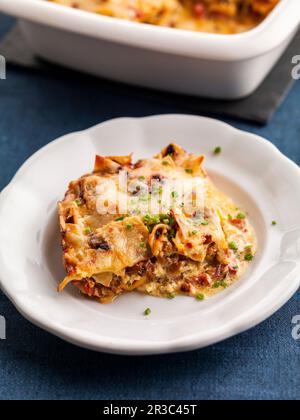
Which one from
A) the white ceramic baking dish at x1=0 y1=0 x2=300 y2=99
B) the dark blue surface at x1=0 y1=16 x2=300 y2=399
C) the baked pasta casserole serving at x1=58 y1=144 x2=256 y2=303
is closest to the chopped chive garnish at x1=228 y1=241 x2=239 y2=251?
the baked pasta casserole serving at x1=58 y1=144 x2=256 y2=303

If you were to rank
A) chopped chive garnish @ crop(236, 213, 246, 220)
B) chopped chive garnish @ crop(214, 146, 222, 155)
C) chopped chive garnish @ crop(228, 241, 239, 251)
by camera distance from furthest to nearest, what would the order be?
chopped chive garnish @ crop(214, 146, 222, 155) → chopped chive garnish @ crop(236, 213, 246, 220) → chopped chive garnish @ crop(228, 241, 239, 251)

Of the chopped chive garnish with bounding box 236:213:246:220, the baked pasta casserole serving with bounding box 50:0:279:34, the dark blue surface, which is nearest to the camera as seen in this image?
the dark blue surface

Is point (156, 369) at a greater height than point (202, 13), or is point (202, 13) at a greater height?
point (202, 13)

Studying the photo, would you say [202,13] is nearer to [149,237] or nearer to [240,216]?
[240,216]

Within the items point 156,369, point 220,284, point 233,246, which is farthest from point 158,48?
point 156,369

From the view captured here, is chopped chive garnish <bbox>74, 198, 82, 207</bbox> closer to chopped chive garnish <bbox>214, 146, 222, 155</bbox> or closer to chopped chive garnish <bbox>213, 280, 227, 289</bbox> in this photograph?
chopped chive garnish <bbox>213, 280, 227, 289</bbox>

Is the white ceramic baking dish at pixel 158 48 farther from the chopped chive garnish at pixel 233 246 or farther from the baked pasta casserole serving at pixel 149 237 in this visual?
the chopped chive garnish at pixel 233 246
